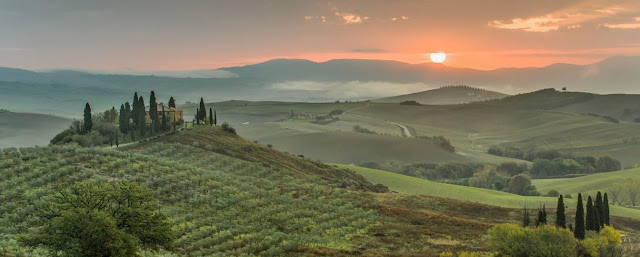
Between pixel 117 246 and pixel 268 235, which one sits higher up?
pixel 117 246

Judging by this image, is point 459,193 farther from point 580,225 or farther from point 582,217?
point 582,217

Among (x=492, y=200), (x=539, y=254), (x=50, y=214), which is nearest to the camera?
(x=50, y=214)

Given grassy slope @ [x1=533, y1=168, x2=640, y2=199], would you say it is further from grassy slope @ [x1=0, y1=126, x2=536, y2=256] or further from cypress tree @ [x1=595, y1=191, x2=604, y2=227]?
cypress tree @ [x1=595, y1=191, x2=604, y2=227]

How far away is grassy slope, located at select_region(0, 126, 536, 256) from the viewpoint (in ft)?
146

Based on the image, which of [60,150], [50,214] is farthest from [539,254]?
[60,150]

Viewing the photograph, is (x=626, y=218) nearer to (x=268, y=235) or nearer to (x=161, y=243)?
(x=268, y=235)

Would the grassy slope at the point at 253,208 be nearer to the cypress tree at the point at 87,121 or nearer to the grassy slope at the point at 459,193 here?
the grassy slope at the point at 459,193

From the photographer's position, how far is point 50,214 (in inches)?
1184

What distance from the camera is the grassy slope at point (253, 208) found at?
4438 centimetres

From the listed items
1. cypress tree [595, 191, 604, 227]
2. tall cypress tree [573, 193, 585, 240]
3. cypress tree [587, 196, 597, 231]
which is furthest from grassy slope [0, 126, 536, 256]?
cypress tree [587, 196, 597, 231]

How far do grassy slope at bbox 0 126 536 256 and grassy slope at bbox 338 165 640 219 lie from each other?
73.8 feet

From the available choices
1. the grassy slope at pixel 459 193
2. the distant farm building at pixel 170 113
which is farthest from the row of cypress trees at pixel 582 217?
the distant farm building at pixel 170 113

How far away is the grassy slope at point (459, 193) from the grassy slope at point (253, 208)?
73.8ft

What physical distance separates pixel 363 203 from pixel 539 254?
29.1 m
